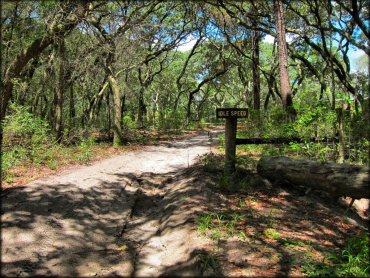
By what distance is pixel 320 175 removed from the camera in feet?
18.7

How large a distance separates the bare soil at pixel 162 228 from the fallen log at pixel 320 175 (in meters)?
0.33

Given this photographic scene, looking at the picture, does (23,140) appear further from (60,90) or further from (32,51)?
(60,90)

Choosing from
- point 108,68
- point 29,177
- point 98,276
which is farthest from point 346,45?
point 98,276

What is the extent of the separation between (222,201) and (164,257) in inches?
78.5

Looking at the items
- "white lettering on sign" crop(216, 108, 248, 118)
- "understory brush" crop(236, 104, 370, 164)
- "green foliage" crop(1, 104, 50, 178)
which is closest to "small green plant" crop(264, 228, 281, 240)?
"understory brush" crop(236, 104, 370, 164)

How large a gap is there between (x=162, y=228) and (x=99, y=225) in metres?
1.08

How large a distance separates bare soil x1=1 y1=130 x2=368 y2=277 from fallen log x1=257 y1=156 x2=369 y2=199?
13.0 inches

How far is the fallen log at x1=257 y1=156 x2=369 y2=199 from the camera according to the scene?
16.7ft

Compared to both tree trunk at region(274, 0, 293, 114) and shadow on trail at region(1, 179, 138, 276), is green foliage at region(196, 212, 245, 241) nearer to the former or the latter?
shadow on trail at region(1, 179, 138, 276)

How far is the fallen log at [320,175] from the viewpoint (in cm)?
508

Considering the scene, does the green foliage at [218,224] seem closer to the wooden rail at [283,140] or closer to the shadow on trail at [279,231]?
the shadow on trail at [279,231]

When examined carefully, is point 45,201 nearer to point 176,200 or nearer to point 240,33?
point 176,200

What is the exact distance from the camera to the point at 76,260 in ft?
14.0

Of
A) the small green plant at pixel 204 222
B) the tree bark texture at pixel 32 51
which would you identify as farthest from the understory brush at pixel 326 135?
the tree bark texture at pixel 32 51
